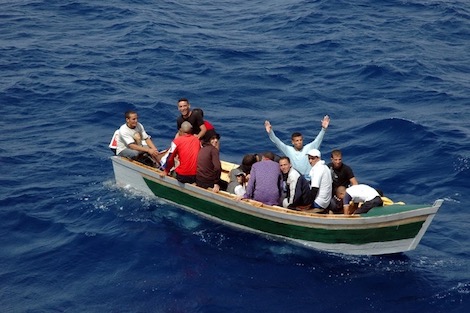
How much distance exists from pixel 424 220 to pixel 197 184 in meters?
5.59

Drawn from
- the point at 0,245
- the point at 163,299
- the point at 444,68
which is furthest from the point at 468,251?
the point at 444,68

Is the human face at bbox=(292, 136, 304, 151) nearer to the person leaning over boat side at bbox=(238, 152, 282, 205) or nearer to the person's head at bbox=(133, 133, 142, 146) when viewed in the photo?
the person leaning over boat side at bbox=(238, 152, 282, 205)

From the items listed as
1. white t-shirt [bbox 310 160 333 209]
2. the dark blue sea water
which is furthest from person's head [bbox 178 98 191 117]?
white t-shirt [bbox 310 160 333 209]

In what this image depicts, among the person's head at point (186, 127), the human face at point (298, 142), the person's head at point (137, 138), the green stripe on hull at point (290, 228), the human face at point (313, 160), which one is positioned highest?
the person's head at point (186, 127)

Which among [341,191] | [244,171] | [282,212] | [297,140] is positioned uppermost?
[297,140]

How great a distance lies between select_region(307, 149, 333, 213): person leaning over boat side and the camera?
16.9 m

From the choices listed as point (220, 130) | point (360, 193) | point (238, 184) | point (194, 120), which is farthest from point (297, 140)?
point (220, 130)

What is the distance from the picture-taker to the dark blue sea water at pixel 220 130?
1636 cm

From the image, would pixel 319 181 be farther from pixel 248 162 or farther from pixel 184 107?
pixel 184 107

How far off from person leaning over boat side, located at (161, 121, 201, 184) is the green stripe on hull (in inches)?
21.4

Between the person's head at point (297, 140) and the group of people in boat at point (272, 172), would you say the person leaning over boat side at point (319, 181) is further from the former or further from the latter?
the person's head at point (297, 140)

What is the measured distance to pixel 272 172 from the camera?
1739 centimetres

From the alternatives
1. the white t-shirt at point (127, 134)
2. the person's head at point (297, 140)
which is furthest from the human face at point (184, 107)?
the person's head at point (297, 140)

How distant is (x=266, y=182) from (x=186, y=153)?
2.27 meters
